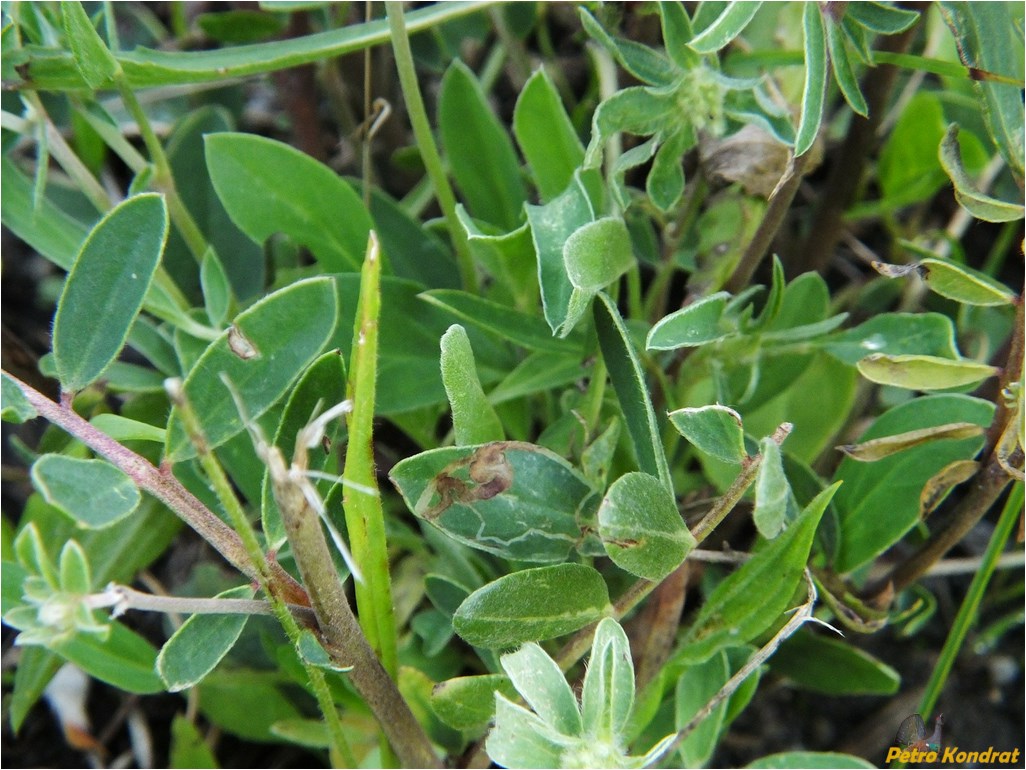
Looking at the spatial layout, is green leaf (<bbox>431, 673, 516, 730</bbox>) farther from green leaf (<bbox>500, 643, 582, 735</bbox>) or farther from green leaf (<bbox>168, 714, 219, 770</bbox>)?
green leaf (<bbox>168, 714, 219, 770</bbox>)

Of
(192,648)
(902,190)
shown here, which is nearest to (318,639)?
(192,648)

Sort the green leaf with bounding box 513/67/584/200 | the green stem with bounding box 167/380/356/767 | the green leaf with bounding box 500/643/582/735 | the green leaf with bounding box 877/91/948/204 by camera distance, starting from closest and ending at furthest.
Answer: the green stem with bounding box 167/380/356/767
the green leaf with bounding box 500/643/582/735
the green leaf with bounding box 513/67/584/200
the green leaf with bounding box 877/91/948/204

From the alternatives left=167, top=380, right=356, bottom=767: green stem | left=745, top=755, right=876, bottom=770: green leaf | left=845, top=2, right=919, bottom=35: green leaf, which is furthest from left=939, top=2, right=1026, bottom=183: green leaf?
left=167, top=380, right=356, bottom=767: green stem

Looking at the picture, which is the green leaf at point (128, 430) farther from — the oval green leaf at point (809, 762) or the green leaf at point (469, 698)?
the oval green leaf at point (809, 762)

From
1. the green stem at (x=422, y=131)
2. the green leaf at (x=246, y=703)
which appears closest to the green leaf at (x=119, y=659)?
the green leaf at (x=246, y=703)

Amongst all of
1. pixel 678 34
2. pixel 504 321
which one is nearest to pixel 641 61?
pixel 678 34
